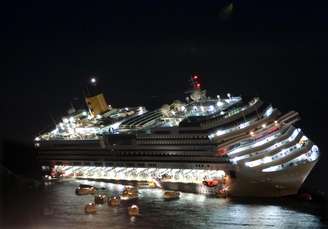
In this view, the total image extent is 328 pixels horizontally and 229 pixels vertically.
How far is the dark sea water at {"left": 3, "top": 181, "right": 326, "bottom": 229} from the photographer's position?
29281 mm

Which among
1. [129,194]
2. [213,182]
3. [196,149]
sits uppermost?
[196,149]

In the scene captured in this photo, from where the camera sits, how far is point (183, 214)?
31.9 m

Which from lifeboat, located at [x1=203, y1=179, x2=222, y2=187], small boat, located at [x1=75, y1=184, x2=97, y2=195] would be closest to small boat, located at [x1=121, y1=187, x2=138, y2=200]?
small boat, located at [x1=75, y1=184, x2=97, y2=195]

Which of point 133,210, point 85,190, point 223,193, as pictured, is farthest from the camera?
point 85,190

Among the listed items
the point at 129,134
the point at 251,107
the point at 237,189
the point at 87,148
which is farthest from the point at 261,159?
the point at 87,148

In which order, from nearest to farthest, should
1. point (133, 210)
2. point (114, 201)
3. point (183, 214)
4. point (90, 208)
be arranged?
point (183, 214)
point (133, 210)
point (90, 208)
point (114, 201)

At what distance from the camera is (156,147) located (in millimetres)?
40781

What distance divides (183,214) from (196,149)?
6.88 metres

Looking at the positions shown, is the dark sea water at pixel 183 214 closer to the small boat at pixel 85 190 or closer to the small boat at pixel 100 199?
the small boat at pixel 100 199

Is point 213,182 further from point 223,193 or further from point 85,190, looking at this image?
point 85,190

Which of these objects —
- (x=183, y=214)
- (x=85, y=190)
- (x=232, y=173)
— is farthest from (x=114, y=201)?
(x=232, y=173)

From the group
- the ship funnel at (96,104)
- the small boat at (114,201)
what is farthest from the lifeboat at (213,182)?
the ship funnel at (96,104)

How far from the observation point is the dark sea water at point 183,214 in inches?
1153

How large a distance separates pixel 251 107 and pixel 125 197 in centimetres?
1072
